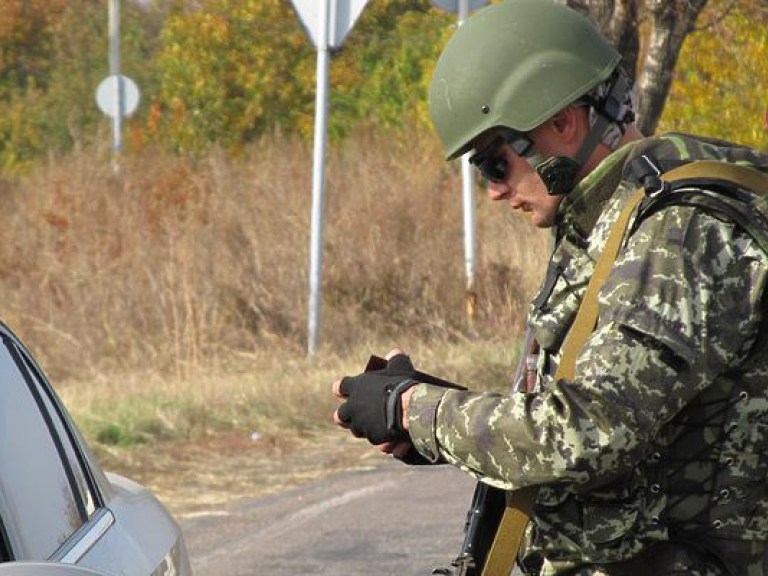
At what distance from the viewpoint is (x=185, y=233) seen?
1647 cm

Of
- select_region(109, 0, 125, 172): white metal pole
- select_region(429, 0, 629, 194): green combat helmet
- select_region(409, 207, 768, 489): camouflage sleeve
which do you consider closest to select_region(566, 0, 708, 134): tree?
select_region(109, 0, 125, 172): white metal pole

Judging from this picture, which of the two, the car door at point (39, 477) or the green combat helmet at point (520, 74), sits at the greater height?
the green combat helmet at point (520, 74)

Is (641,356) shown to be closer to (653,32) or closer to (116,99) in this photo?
(653,32)

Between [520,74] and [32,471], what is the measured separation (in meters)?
1.07

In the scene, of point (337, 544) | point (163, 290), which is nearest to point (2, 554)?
point (337, 544)

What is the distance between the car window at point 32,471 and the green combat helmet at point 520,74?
88 cm

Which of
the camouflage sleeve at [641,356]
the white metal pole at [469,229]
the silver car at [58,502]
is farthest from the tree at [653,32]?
the camouflage sleeve at [641,356]

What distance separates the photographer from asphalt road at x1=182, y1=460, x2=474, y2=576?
781 cm

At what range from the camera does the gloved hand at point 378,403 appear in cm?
304

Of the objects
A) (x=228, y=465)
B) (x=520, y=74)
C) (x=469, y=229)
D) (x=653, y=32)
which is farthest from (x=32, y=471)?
(x=469, y=229)

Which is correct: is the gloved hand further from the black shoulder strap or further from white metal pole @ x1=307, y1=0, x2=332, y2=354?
white metal pole @ x1=307, y1=0, x2=332, y2=354

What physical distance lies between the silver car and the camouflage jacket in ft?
2.19

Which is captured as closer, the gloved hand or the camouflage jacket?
the camouflage jacket

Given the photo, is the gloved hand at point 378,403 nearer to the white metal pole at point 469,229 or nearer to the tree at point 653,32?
the tree at point 653,32
